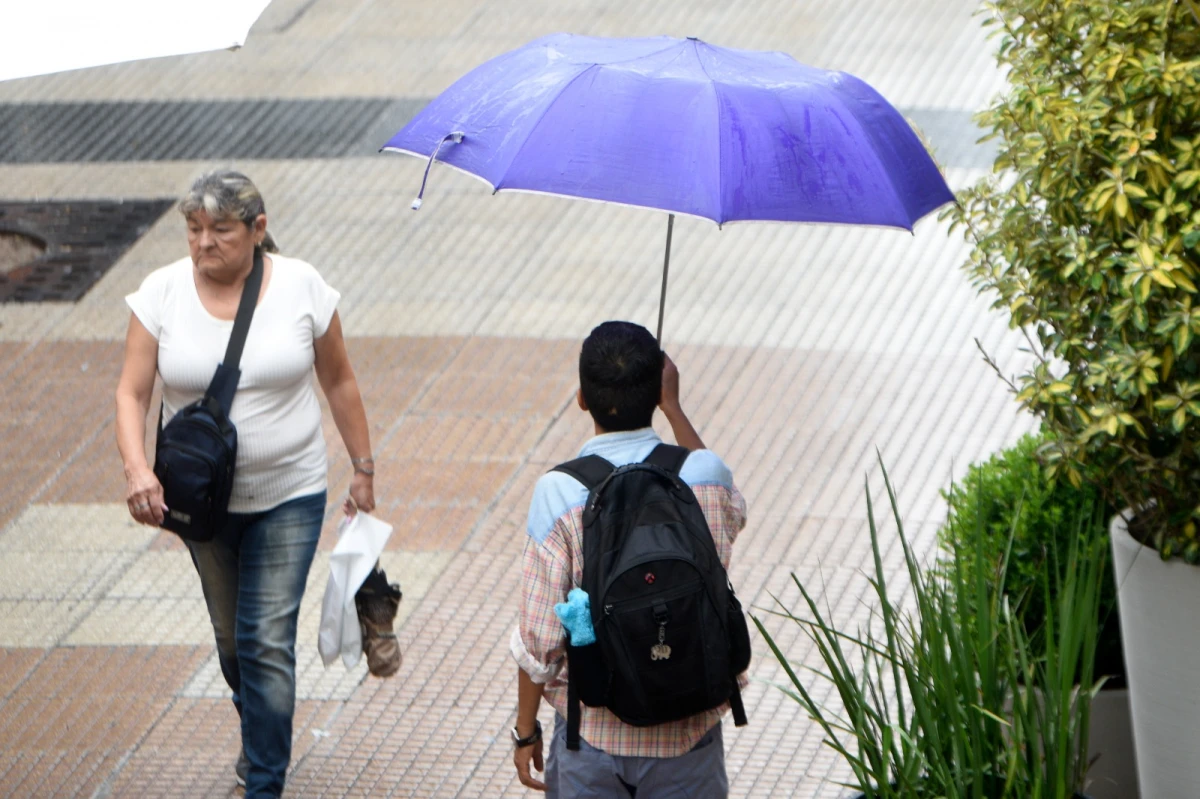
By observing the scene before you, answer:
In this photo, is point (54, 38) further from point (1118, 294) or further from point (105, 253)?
point (105, 253)

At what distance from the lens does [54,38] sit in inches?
129

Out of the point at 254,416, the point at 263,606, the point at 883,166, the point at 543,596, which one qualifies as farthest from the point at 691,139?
the point at 263,606

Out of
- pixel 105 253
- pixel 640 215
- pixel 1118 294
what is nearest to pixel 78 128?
pixel 105 253

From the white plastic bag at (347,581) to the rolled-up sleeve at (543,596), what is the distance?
1235 mm

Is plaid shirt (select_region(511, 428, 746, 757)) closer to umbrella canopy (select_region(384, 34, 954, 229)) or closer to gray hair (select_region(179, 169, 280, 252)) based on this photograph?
umbrella canopy (select_region(384, 34, 954, 229))

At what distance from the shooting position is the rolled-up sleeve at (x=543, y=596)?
323cm

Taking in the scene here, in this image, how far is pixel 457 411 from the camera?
285 inches

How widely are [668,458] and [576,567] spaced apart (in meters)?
0.30

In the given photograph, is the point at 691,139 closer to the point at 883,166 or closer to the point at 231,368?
the point at 883,166

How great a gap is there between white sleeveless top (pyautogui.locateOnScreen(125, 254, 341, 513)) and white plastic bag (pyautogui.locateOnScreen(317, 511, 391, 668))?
0.20 meters

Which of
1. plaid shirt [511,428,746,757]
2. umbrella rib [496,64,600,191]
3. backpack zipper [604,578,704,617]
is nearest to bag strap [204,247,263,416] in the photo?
umbrella rib [496,64,600,191]

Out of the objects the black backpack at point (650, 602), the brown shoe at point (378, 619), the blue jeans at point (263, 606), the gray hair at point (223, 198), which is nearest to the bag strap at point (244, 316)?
the gray hair at point (223, 198)

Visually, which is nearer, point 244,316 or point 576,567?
point 576,567

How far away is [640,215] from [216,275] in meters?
5.35
